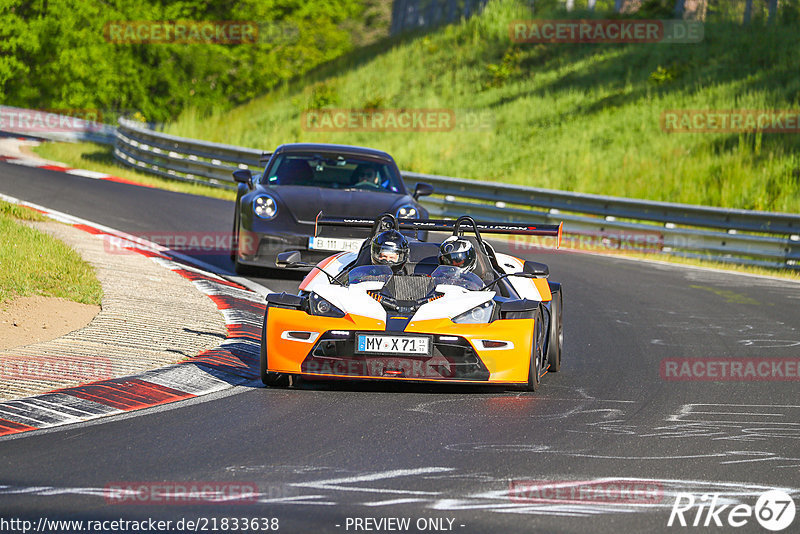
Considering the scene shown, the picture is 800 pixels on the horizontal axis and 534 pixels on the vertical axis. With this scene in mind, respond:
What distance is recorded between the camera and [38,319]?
9914 millimetres

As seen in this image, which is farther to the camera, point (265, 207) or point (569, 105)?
point (569, 105)

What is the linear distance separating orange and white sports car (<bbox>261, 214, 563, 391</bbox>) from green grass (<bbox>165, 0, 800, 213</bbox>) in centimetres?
1601

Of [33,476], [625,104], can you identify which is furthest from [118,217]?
[625,104]

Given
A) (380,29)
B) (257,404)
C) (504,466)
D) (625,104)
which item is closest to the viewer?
(504,466)

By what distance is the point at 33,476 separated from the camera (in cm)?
550

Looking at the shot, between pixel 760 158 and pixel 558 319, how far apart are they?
56.9 ft

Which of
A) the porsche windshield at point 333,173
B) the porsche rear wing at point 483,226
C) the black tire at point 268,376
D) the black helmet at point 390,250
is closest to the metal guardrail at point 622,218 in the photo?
the porsche windshield at point 333,173

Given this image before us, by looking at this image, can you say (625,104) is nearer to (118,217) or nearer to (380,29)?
(118,217)

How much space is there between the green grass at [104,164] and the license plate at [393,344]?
622 inches

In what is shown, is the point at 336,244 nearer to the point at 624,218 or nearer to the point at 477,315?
the point at 477,315

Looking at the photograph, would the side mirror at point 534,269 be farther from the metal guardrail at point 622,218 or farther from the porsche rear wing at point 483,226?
the metal guardrail at point 622,218

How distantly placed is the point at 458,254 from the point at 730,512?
3931 mm

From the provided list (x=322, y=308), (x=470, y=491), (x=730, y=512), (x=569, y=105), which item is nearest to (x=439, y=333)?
(x=322, y=308)

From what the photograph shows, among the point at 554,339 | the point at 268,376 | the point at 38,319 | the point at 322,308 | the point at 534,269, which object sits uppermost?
the point at 534,269
